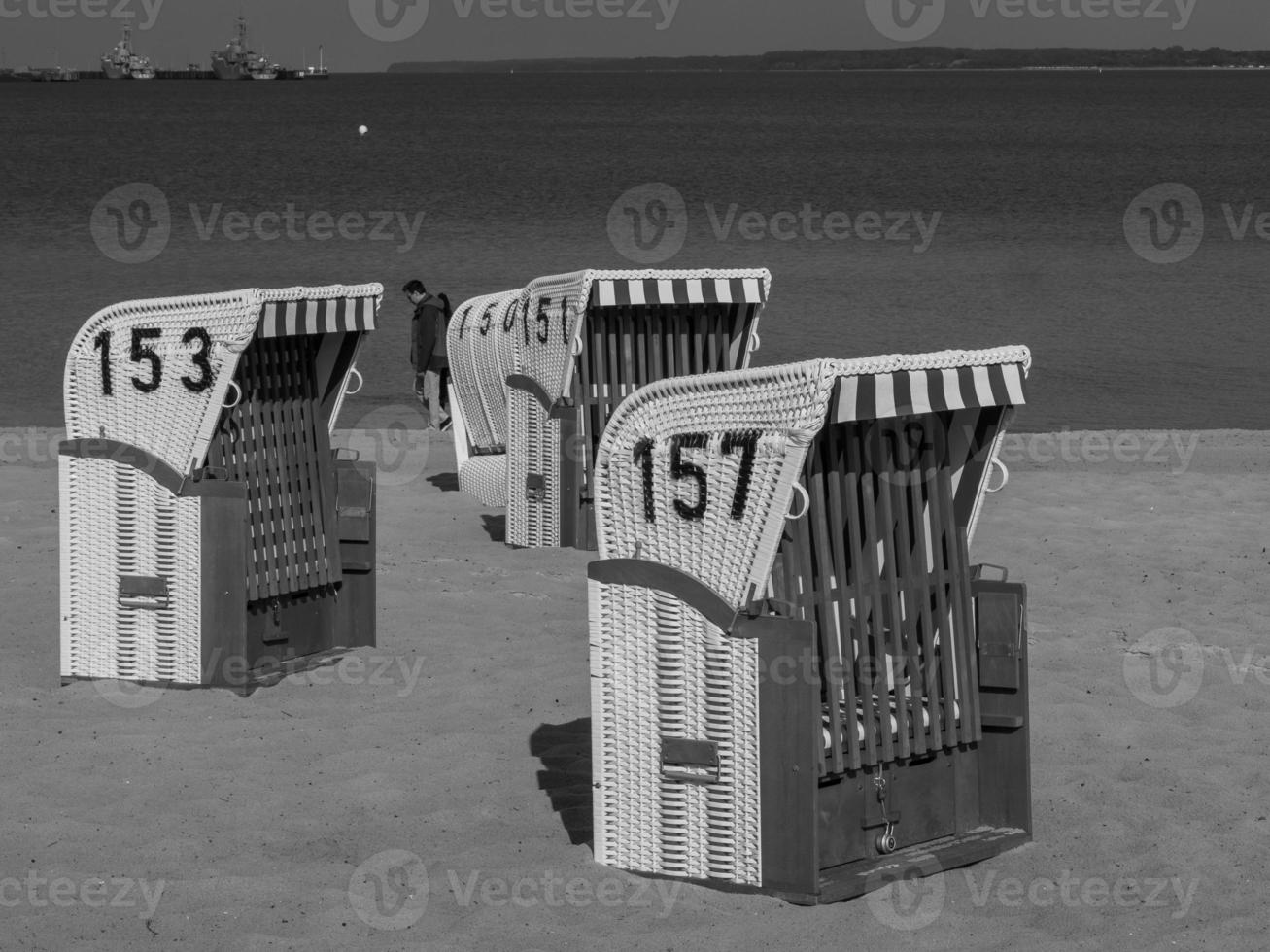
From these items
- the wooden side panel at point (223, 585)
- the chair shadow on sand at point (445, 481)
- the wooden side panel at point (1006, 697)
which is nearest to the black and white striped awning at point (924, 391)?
the wooden side panel at point (1006, 697)

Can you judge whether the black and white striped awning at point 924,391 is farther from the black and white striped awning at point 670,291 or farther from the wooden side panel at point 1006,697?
the black and white striped awning at point 670,291

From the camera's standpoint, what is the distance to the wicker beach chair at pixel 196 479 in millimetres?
7340

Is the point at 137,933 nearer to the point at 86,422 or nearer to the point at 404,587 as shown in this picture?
the point at 86,422

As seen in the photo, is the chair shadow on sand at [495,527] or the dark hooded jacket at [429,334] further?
the dark hooded jacket at [429,334]

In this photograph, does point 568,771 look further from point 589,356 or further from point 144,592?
point 589,356

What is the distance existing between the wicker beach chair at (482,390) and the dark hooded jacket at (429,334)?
6.78 ft

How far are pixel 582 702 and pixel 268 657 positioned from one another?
137 cm

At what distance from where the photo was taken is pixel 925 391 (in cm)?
550

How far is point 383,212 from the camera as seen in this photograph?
5250cm

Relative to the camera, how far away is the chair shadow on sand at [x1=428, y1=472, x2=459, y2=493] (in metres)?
12.8

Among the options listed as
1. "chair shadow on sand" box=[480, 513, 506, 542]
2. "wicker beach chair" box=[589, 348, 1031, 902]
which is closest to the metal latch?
"wicker beach chair" box=[589, 348, 1031, 902]

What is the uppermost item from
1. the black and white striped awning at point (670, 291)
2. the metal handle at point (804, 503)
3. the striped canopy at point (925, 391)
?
the black and white striped awning at point (670, 291)

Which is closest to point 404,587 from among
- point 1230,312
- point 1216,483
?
point 1216,483

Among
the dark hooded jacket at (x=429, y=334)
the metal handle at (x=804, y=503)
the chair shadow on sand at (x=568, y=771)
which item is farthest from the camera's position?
the dark hooded jacket at (x=429, y=334)
